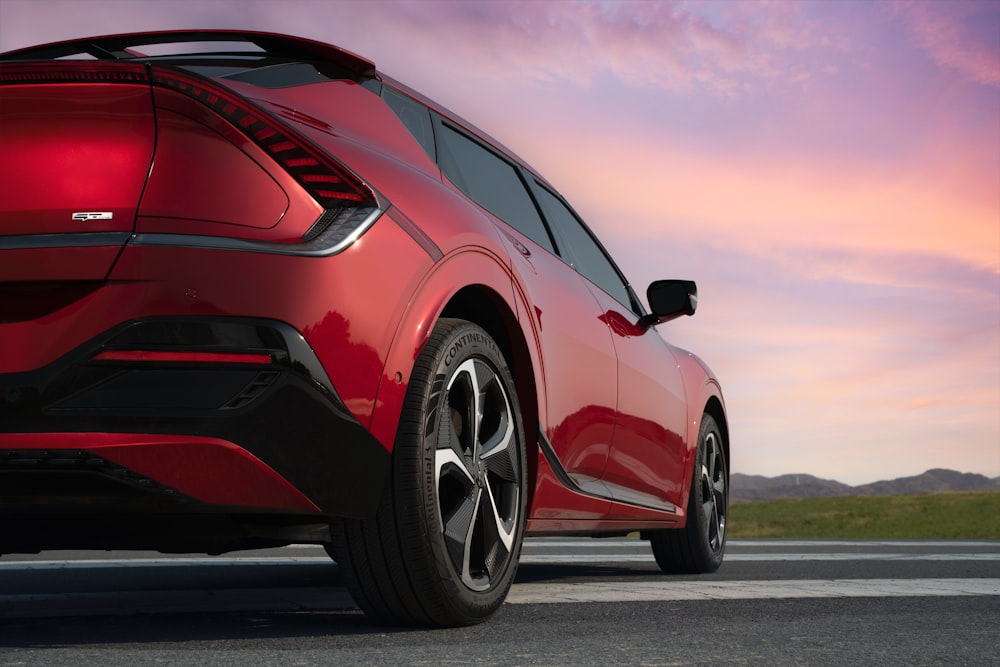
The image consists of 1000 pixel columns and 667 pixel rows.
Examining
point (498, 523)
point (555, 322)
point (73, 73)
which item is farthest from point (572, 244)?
point (73, 73)

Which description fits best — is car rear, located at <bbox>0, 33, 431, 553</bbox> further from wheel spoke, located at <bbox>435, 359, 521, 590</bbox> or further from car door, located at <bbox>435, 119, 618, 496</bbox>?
car door, located at <bbox>435, 119, 618, 496</bbox>

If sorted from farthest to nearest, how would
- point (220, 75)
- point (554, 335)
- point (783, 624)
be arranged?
point (554, 335) → point (783, 624) → point (220, 75)

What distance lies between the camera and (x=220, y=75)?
2.88 m

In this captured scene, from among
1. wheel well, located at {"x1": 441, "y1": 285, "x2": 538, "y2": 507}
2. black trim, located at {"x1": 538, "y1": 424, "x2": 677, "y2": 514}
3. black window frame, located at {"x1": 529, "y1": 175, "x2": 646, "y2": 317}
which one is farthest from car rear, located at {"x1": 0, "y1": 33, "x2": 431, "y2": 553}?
black window frame, located at {"x1": 529, "y1": 175, "x2": 646, "y2": 317}

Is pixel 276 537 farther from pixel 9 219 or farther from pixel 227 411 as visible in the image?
pixel 9 219

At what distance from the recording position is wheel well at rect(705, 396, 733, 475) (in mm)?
6476

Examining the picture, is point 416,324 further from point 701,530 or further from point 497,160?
point 701,530

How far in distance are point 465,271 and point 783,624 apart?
4.34 ft

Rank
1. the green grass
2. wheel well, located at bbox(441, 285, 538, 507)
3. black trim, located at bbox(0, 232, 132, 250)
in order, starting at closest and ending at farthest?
black trim, located at bbox(0, 232, 132, 250)
wheel well, located at bbox(441, 285, 538, 507)
the green grass

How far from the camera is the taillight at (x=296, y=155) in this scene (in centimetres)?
269

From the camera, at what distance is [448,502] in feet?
10.2

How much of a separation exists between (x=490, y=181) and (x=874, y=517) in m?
40.3

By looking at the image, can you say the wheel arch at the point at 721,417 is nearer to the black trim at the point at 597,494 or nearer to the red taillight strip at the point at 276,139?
the black trim at the point at 597,494

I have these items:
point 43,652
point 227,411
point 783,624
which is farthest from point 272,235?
point 783,624
